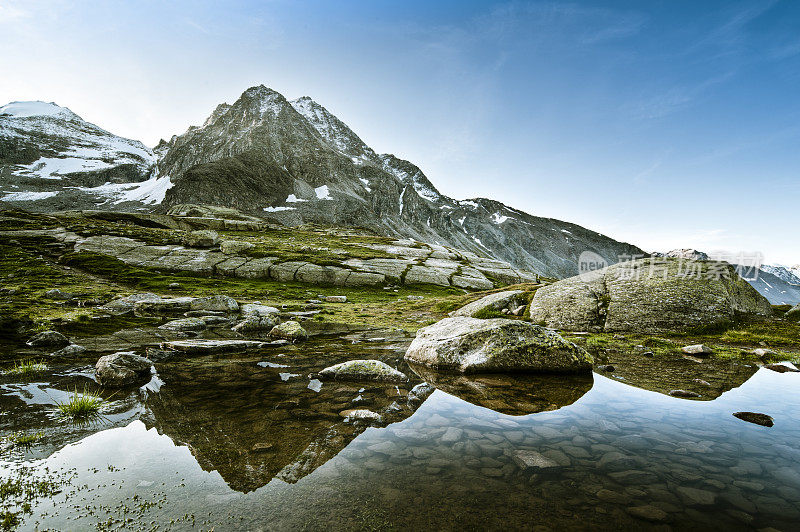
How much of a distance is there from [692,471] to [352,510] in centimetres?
524

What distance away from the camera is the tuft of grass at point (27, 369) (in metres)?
9.87

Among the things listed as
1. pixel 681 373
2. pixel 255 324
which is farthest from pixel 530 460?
pixel 255 324

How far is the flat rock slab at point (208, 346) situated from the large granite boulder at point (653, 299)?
1634 cm

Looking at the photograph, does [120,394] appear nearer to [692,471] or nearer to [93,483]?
[93,483]

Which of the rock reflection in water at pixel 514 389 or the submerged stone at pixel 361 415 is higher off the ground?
the rock reflection in water at pixel 514 389

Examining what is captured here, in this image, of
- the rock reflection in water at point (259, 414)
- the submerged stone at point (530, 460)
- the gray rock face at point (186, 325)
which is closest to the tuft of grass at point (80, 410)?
the rock reflection in water at point (259, 414)

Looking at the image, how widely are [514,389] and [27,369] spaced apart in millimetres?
14716

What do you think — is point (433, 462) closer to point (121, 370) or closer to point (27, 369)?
point (121, 370)

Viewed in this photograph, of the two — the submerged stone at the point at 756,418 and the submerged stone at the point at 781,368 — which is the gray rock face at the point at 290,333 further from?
the submerged stone at the point at 781,368

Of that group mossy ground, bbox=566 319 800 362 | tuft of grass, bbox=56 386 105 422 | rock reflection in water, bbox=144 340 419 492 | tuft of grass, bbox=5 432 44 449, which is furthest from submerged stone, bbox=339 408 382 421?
mossy ground, bbox=566 319 800 362

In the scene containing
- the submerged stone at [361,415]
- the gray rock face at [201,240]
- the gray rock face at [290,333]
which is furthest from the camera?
the gray rock face at [201,240]

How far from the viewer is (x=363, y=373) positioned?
33.7 ft

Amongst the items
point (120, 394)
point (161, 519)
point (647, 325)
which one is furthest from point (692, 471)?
point (647, 325)

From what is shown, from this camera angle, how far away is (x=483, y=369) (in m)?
11.0
